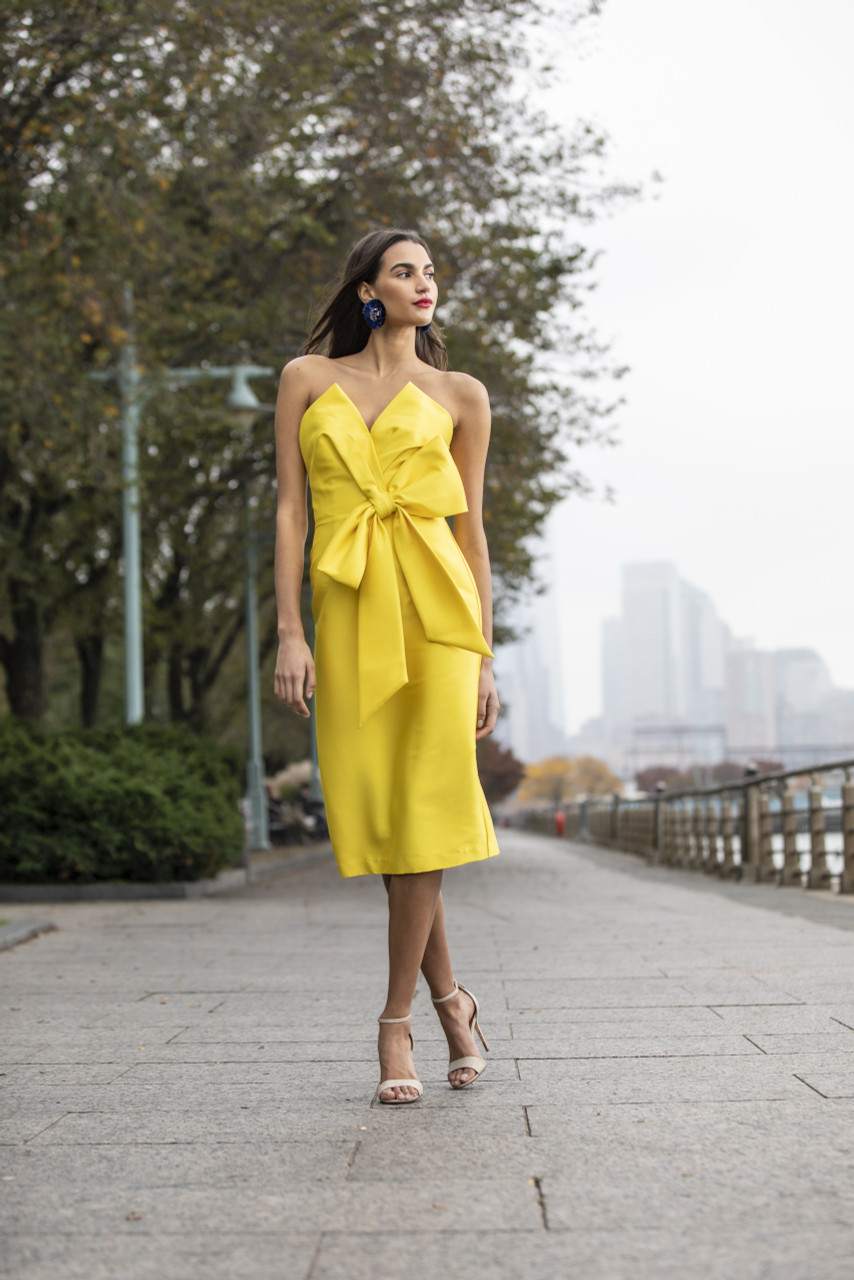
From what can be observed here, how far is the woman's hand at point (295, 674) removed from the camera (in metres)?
3.52

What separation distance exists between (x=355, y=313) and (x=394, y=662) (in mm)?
1081

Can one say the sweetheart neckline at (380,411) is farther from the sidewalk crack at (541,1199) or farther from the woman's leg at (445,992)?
the sidewalk crack at (541,1199)

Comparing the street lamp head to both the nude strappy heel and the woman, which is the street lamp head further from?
the nude strappy heel

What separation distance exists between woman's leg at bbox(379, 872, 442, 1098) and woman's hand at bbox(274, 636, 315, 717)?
0.51 meters

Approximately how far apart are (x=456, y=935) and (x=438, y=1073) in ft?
14.6

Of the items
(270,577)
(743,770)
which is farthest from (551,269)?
(270,577)

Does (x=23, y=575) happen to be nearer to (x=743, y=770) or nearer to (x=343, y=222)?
(x=343, y=222)

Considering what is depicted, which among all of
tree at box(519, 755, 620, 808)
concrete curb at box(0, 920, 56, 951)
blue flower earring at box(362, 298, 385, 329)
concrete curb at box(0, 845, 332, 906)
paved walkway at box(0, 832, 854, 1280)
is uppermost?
blue flower earring at box(362, 298, 385, 329)

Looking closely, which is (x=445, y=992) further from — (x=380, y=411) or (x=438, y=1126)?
(x=380, y=411)

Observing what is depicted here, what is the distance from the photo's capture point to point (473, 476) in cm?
382

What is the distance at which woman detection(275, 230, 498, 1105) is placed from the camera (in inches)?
136

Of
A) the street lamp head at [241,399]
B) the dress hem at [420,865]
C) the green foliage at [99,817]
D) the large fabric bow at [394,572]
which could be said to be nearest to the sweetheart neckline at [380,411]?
the large fabric bow at [394,572]

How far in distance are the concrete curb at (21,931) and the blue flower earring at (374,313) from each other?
505 cm

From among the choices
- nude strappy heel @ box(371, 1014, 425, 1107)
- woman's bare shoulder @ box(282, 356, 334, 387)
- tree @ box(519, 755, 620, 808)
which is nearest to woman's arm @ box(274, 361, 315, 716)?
woman's bare shoulder @ box(282, 356, 334, 387)
